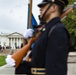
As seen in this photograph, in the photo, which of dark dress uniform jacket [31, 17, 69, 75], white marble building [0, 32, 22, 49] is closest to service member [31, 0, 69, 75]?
dark dress uniform jacket [31, 17, 69, 75]

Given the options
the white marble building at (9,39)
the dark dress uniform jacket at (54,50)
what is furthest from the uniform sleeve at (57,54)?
the white marble building at (9,39)

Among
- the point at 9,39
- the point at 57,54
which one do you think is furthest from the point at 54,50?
the point at 9,39

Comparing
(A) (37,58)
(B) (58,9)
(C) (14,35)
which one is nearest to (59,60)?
(A) (37,58)

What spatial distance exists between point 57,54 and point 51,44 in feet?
0.33

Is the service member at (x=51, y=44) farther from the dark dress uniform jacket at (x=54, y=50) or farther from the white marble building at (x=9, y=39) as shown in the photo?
the white marble building at (x=9, y=39)

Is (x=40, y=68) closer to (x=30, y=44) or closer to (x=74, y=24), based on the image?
(x=30, y=44)

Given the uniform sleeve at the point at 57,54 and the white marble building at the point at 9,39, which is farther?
the white marble building at the point at 9,39

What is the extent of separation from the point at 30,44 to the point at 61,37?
56cm

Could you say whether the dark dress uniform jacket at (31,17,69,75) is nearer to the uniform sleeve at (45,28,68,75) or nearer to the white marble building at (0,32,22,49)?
the uniform sleeve at (45,28,68,75)

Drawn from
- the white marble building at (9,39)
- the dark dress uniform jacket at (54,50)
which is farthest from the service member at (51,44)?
the white marble building at (9,39)

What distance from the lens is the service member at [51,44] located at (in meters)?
2.90

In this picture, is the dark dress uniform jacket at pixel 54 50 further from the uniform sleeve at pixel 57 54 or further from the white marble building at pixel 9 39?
the white marble building at pixel 9 39

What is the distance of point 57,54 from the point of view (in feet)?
9.51

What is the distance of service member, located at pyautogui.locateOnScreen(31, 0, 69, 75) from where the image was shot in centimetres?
290
